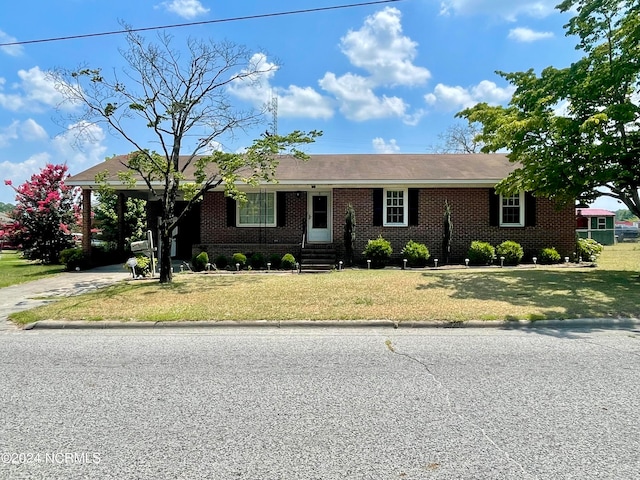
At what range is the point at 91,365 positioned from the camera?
4.79m

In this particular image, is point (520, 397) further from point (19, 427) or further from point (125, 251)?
point (125, 251)

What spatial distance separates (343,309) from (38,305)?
635cm

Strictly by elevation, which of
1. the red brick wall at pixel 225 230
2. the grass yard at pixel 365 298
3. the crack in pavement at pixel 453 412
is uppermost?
the red brick wall at pixel 225 230

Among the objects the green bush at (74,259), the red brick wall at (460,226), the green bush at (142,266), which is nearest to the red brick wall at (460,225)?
the red brick wall at (460,226)

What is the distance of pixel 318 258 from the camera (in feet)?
47.9

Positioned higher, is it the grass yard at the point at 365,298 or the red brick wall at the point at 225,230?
the red brick wall at the point at 225,230

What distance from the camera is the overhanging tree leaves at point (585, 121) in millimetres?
10117

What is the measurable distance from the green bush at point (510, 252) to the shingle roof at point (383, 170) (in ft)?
7.87

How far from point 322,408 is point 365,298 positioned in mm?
4935

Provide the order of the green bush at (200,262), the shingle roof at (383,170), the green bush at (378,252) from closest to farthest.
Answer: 1. the green bush at (200,262)
2. the green bush at (378,252)
3. the shingle roof at (383,170)

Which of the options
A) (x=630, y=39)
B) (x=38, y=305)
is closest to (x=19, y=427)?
(x=38, y=305)

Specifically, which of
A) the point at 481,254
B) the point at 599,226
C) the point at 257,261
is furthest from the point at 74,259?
the point at 599,226

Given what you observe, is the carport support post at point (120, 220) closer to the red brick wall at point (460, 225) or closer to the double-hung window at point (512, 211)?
the red brick wall at point (460, 225)

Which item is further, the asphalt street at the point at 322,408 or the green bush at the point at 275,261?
the green bush at the point at 275,261
